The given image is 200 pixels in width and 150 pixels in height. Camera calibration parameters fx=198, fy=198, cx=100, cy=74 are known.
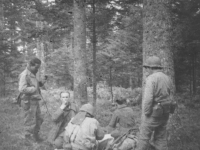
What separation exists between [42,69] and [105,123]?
1310 centimetres

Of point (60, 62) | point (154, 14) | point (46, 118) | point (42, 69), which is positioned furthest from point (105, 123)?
point (42, 69)

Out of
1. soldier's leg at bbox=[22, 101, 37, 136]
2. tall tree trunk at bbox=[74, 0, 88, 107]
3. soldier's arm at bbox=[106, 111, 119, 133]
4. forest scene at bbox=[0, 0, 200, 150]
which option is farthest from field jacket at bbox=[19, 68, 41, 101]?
soldier's arm at bbox=[106, 111, 119, 133]

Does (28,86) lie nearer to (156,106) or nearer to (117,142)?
(117,142)

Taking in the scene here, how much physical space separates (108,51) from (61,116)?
9326 millimetres

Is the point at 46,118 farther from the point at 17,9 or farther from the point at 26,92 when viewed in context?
the point at 17,9

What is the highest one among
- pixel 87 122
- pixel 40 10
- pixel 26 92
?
pixel 40 10

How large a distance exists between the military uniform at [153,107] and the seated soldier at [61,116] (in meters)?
2.02

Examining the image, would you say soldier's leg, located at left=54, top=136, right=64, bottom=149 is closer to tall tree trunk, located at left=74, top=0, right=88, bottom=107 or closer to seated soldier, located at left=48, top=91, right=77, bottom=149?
seated soldier, located at left=48, top=91, right=77, bottom=149

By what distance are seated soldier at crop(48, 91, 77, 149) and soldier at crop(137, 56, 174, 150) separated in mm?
2025

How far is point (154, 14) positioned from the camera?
554 centimetres

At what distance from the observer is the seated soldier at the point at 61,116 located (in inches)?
207

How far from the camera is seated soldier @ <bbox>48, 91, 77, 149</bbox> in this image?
527cm

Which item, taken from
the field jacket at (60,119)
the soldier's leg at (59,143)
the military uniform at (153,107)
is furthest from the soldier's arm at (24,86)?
the military uniform at (153,107)

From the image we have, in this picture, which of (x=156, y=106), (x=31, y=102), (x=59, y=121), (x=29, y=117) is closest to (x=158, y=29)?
(x=156, y=106)
